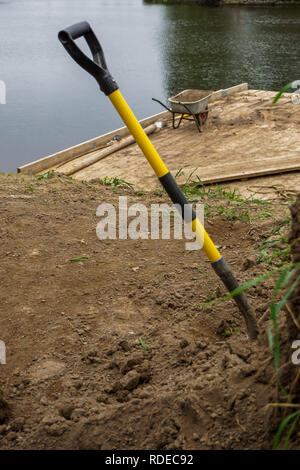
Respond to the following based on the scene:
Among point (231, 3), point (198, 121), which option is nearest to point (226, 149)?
point (198, 121)

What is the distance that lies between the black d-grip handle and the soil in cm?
145

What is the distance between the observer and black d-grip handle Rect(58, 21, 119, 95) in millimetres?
2183

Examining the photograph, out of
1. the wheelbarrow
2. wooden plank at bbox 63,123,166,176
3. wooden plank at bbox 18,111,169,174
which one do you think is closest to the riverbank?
the wheelbarrow

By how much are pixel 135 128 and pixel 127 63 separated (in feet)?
69.5

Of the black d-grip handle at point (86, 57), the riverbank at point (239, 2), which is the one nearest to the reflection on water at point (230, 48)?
the riverbank at point (239, 2)

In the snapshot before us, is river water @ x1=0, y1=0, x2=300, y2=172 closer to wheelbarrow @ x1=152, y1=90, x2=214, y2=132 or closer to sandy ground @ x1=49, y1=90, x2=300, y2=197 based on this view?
wheelbarrow @ x1=152, y1=90, x2=214, y2=132

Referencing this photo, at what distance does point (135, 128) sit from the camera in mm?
2346

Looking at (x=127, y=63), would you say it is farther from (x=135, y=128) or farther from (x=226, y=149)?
(x=135, y=128)

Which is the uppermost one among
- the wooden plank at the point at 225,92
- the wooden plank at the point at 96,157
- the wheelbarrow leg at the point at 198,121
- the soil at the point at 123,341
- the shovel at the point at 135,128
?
the wooden plank at the point at 225,92

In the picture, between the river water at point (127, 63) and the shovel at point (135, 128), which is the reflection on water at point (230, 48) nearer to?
the river water at point (127, 63)

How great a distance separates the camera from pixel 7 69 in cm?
2044

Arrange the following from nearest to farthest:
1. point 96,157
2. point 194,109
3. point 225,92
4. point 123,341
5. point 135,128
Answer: point 135,128 → point 123,341 → point 96,157 → point 194,109 → point 225,92

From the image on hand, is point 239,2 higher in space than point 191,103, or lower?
higher

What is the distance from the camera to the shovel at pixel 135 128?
7.30 feet
